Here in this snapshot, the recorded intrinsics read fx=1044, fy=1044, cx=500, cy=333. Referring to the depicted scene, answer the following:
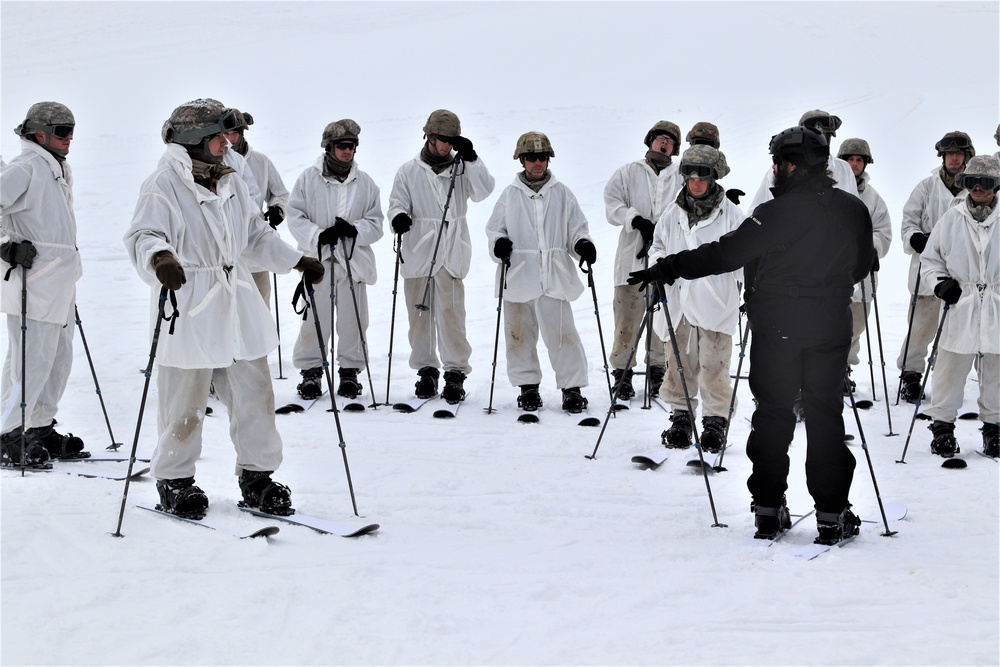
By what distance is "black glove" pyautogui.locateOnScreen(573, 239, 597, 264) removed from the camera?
7.64m

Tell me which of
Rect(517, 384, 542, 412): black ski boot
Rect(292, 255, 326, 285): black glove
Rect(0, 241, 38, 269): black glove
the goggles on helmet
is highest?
the goggles on helmet

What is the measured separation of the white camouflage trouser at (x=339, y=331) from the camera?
8312 millimetres

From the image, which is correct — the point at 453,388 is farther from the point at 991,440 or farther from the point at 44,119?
the point at 991,440

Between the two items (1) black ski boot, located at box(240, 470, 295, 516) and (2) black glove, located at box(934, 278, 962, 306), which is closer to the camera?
(1) black ski boot, located at box(240, 470, 295, 516)

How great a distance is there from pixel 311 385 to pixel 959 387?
4.69m

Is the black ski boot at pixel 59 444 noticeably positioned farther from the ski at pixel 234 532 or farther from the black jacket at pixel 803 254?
the black jacket at pixel 803 254

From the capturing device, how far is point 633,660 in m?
3.73

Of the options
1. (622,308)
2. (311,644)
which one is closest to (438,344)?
(622,308)

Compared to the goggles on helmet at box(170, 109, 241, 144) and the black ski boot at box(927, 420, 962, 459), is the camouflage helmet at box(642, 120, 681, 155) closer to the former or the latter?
the black ski boot at box(927, 420, 962, 459)

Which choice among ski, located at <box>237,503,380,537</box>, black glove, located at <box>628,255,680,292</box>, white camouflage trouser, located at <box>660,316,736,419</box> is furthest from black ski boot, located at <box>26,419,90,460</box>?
white camouflage trouser, located at <box>660,316,736,419</box>

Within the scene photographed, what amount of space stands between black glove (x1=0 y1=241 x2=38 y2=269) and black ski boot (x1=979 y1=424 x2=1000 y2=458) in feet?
20.0

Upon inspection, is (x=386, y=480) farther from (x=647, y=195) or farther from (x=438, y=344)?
(x=647, y=195)

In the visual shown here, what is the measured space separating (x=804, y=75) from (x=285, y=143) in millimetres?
18368

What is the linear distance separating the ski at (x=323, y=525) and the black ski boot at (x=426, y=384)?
9.78 feet
